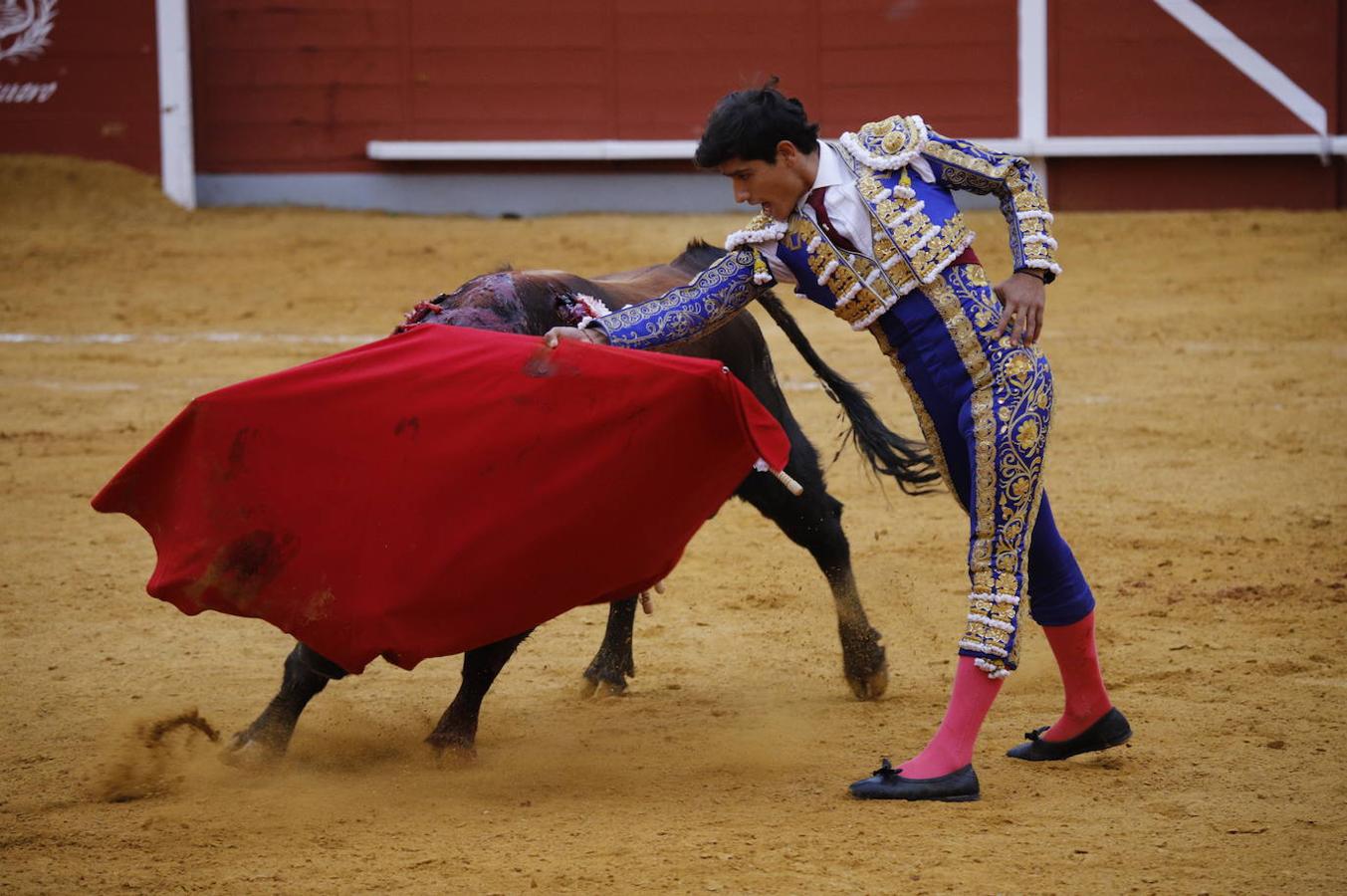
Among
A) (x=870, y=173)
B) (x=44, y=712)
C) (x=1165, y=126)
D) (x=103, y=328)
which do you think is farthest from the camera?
(x=1165, y=126)

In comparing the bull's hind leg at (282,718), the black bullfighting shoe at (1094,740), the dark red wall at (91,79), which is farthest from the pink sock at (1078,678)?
the dark red wall at (91,79)

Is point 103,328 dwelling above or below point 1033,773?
above

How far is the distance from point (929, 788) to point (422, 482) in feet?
3.04

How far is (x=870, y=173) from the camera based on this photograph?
2.46 meters

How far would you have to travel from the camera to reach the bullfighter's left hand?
2.40 meters

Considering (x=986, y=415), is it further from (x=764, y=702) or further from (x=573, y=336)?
(x=764, y=702)

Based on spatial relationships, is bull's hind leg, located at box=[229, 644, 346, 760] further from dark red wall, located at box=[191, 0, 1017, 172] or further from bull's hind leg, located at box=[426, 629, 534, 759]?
dark red wall, located at box=[191, 0, 1017, 172]

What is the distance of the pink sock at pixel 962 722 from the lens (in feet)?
8.13

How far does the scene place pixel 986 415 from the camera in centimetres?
243

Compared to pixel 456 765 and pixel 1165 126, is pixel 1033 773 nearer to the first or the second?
pixel 456 765

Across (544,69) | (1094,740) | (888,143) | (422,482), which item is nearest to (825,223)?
(888,143)

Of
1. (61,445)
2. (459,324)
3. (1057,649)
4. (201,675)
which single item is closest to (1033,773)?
(1057,649)

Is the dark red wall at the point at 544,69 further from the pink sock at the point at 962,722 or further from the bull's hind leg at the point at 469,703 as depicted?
the pink sock at the point at 962,722

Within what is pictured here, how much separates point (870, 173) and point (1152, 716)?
1.18 metres
